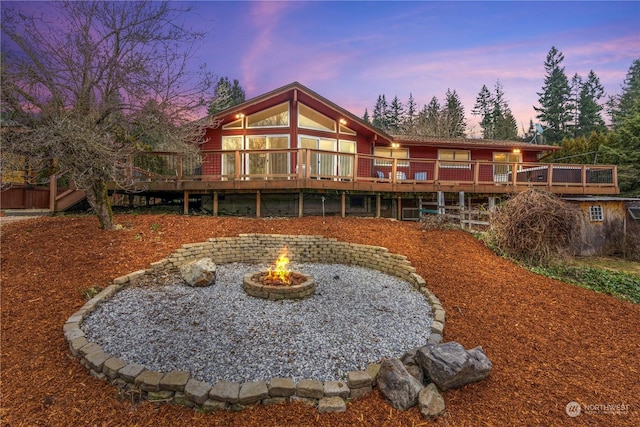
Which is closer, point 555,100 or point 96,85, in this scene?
point 96,85

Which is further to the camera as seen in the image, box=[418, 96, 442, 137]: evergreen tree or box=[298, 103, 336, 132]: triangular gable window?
box=[418, 96, 442, 137]: evergreen tree

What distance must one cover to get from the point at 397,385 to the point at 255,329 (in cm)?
190

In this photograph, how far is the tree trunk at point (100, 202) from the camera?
6.61 meters

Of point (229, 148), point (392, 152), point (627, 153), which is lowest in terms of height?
point (229, 148)

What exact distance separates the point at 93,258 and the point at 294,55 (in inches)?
484

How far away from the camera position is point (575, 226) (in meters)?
6.77

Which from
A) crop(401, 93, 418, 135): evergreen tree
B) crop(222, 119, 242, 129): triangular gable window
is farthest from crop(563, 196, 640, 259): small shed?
crop(401, 93, 418, 135): evergreen tree

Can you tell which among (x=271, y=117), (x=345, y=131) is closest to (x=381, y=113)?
(x=345, y=131)

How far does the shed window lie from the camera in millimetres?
10711

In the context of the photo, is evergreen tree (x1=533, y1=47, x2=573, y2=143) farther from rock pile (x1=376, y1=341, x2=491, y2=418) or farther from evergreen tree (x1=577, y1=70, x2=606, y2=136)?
rock pile (x1=376, y1=341, x2=491, y2=418)

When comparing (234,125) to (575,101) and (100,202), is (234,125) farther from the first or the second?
(575,101)

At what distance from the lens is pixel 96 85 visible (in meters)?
6.58

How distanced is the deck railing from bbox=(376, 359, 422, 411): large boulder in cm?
679

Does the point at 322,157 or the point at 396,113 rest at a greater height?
the point at 396,113
